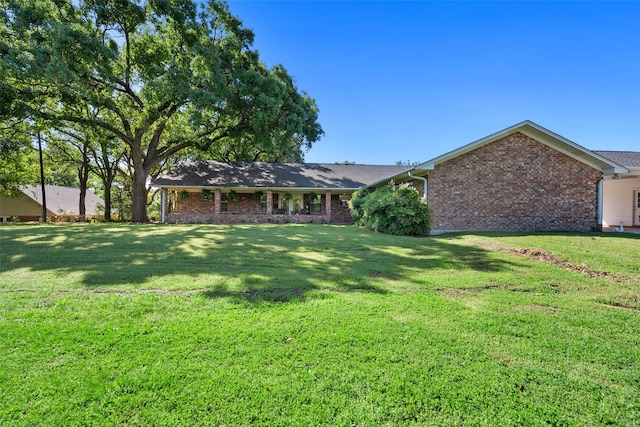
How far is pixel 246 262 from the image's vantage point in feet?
22.3

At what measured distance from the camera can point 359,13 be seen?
12898 mm

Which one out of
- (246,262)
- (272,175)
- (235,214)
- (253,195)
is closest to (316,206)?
(272,175)

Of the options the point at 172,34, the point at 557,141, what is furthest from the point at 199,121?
the point at 557,141

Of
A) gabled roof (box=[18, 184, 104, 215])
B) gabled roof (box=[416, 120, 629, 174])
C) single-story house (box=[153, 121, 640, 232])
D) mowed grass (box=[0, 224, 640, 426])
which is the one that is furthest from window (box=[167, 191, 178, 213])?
gabled roof (box=[416, 120, 629, 174])

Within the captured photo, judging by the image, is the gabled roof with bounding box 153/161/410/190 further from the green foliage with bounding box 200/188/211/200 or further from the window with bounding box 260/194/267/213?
the window with bounding box 260/194/267/213

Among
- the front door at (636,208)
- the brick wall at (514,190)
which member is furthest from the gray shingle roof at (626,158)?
the brick wall at (514,190)

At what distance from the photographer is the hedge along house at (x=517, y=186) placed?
42.1 ft

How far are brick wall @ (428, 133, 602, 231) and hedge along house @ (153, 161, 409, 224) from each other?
24.4 ft

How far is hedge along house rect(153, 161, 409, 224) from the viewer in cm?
2039

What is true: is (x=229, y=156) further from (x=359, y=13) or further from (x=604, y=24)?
(x=604, y=24)

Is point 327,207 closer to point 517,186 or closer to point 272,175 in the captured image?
point 272,175

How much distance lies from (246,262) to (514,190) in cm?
1207

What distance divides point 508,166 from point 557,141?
209 cm

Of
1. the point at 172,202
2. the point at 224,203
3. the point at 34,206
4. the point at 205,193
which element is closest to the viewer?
the point at 205,193
